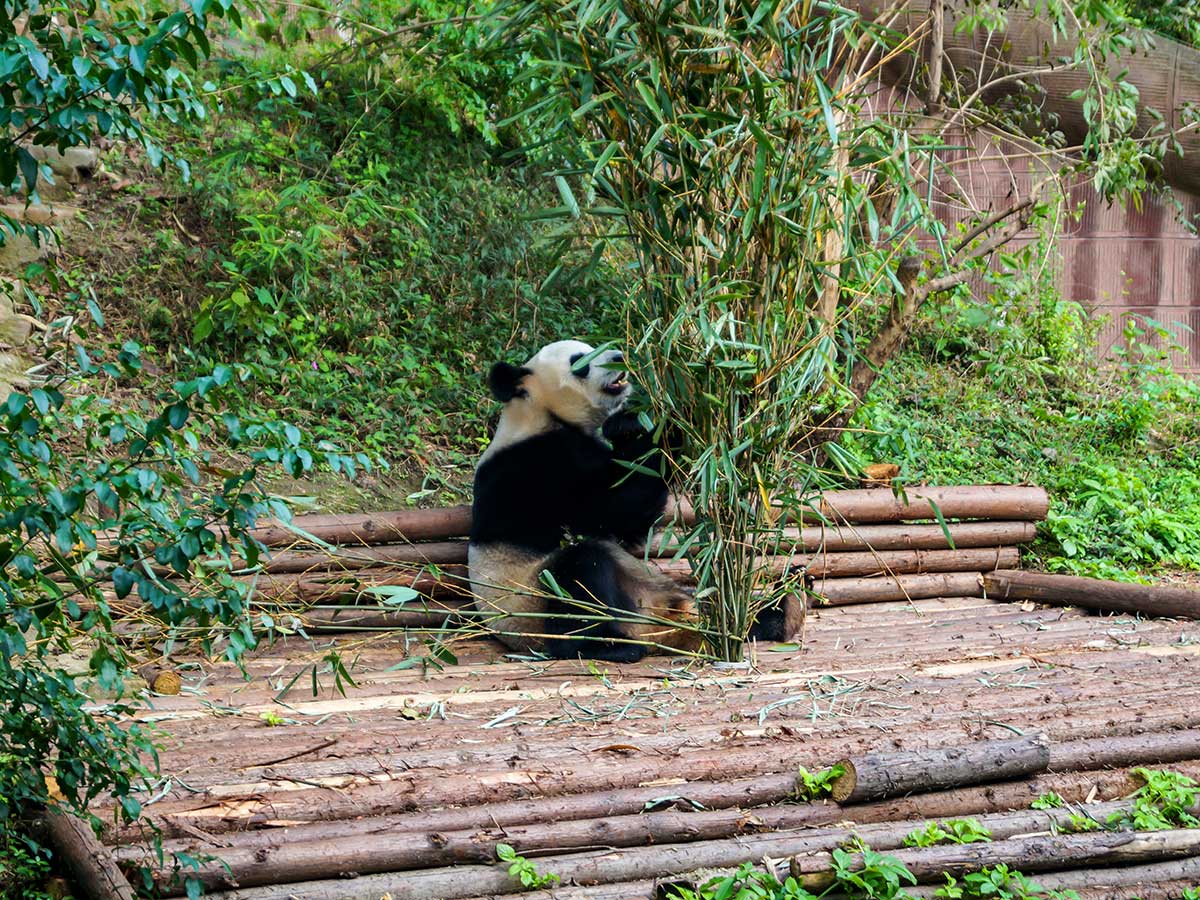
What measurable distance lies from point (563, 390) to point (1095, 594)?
295 centimetres

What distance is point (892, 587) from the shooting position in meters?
6.17

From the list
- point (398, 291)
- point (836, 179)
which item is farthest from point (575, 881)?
point (398, 291)

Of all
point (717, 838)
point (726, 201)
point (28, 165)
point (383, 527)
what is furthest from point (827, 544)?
point (28, 165)

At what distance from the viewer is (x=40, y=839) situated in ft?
8.93

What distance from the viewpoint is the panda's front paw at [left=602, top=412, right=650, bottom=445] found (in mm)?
4992

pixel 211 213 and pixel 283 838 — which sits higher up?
pixel 211 213

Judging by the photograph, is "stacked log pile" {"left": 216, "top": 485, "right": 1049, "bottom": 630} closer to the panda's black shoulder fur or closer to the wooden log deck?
the panda's black shoulder fur

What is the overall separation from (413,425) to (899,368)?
3.92 m

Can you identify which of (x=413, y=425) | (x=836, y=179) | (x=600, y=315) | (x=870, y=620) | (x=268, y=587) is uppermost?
(x=836, y=179)

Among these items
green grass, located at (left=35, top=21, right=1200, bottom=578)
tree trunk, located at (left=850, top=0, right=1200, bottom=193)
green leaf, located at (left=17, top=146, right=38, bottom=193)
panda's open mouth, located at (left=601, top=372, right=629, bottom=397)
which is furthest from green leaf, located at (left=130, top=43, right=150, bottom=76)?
tree trunk, located at (left=850, top=0, right=1200, bottom=193)

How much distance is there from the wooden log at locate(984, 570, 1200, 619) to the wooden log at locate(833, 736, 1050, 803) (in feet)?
8.69

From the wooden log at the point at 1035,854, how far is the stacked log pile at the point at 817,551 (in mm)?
1804

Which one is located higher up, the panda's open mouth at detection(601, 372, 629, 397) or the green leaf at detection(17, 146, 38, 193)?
the green leaf at detection(17, 146, 38, 193)

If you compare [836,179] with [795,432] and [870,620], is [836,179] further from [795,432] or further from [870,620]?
[870,620]
